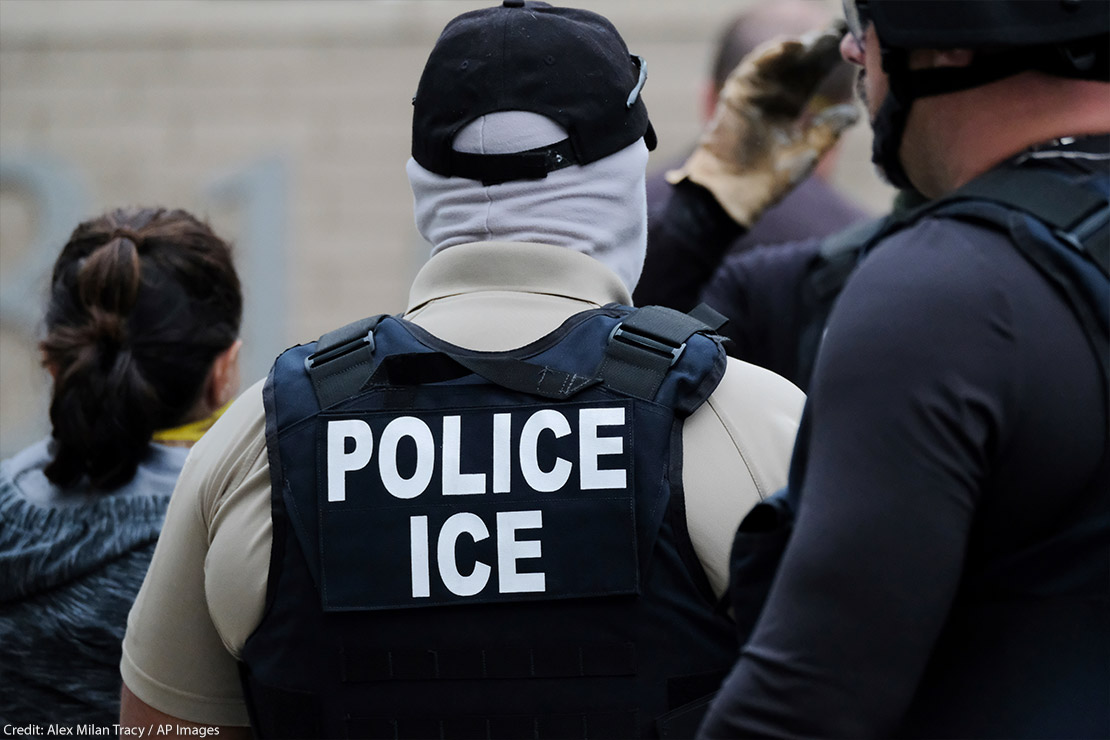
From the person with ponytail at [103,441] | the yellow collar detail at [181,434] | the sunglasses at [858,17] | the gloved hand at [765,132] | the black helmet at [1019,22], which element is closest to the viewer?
the black helmet at [1019,22]

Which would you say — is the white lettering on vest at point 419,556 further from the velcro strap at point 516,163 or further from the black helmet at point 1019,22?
the black helmet at point 1019,22

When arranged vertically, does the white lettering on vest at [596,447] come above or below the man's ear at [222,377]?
above

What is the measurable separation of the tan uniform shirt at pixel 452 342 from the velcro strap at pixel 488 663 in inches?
5.0

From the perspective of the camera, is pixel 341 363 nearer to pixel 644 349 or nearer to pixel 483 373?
pixel 483 373

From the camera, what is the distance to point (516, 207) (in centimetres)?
159

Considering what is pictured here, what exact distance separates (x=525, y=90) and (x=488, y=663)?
67 centimetres

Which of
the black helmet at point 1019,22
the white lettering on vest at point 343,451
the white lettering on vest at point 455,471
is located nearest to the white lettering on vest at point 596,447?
the white lettering on vest at point 455,471

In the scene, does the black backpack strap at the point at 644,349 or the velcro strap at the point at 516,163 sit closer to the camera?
the black backpack strap at the point at 644,349

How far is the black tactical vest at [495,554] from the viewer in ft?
4.60

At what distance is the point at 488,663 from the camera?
4.63ft

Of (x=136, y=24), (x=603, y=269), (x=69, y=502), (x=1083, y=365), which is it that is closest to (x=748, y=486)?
(x=603, y=269)

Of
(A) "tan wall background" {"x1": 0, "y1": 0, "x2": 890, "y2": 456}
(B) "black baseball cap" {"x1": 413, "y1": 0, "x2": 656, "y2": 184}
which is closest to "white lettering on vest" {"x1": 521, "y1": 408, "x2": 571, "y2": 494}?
(B) "black baseball cap" {"x1": 413, "y1": 0, "x2": 656, "y2": 184}

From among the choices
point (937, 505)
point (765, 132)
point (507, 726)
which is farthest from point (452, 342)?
point (765, 132)

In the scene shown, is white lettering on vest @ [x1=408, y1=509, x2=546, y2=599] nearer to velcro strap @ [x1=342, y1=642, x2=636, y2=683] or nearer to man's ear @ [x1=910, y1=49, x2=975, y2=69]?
velcro strap @ [x1=342, y1=642, x2=636, y2=683]
